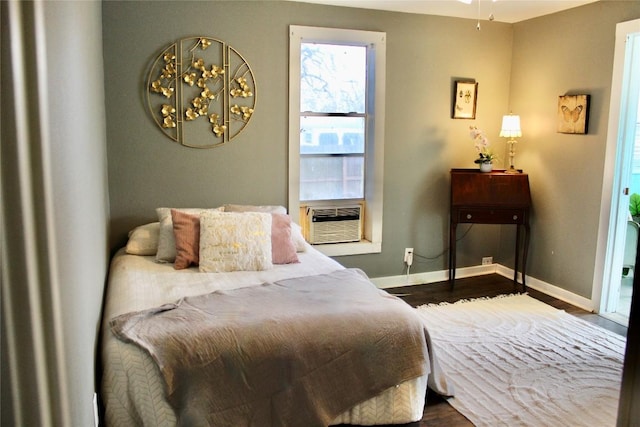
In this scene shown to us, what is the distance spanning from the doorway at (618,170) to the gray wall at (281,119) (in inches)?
45.4

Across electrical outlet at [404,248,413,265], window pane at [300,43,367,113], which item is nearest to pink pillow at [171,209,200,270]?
window pane at [300,43,367,113]

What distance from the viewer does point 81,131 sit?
206cm

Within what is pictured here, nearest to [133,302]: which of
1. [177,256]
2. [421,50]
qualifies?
[177,256]

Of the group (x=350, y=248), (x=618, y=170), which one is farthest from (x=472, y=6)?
(x=350, y=248)

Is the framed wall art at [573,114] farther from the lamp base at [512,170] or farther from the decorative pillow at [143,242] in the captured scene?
the decorative pillow at [143,242]

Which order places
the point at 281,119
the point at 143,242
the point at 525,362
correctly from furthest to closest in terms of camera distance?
the point at 281,119, the point at 143,242, the point at 525,362

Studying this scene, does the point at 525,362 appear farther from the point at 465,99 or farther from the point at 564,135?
the point at 465,99

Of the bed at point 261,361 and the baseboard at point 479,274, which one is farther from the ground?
the bed at point 261,361

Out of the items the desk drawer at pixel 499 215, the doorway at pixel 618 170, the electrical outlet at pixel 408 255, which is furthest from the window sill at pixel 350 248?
the doorway at pixel 618 170

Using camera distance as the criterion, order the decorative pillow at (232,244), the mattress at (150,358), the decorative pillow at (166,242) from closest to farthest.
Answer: the mattress at (150,358), the decorative pillow at (232,244), the decorative pillow at (166,242)

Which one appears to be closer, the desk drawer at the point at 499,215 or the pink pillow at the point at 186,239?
the pink pillow at the point at 186,239

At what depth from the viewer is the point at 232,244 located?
10.5 ft

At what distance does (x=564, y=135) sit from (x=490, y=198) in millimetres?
769

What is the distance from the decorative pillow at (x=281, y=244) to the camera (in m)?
3.38
